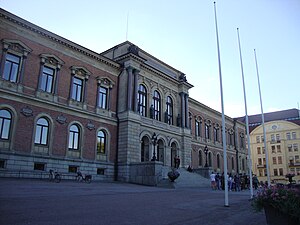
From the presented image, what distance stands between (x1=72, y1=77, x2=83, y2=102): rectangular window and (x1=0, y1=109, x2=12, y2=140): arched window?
7.23 metres

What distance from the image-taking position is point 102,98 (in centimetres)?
3116

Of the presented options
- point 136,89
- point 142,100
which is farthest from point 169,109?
point 136,89

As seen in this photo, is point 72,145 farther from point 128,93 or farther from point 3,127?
point 128,93

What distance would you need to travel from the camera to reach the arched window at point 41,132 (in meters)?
24.0

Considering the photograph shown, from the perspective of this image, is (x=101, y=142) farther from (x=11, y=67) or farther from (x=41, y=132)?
(x=11, y=67)

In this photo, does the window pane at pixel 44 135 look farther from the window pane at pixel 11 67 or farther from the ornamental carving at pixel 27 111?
the window pane at pixel 11 67

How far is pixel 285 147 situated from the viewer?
252 feet

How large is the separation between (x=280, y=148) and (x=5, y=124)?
74685mm

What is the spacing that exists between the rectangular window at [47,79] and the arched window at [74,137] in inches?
171

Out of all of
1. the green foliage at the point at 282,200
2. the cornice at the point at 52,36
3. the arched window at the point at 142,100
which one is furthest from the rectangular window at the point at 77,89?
the green foliage at the point at 282,200

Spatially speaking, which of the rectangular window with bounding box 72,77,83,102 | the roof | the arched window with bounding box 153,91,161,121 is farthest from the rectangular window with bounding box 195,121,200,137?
the roof

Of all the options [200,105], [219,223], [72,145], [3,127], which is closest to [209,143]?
[200,105]

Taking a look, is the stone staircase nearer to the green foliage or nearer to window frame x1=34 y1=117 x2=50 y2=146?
window frame x1=34 y1=117 x2=50 y2=146

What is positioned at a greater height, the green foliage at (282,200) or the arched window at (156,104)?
the arched window at (156,104)
